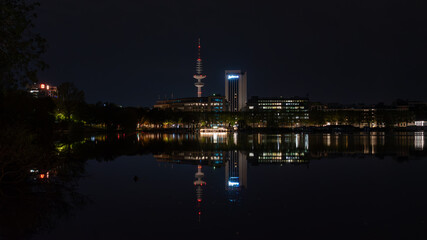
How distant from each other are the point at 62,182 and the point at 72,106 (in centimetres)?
7617

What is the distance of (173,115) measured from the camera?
17738cm

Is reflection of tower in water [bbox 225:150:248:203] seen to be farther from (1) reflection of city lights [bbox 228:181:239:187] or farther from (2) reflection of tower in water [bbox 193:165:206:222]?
(2) reflection of tower in water [bbox 193:165:206:222]

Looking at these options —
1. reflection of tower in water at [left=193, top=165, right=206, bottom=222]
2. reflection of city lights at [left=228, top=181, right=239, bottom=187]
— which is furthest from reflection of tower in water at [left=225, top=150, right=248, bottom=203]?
reflection of tower in water at [left=193, top=165, right=206, bottom=222]

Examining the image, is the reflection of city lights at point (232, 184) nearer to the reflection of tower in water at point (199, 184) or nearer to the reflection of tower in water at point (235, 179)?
the reflection of tower in water at point (235, 179)

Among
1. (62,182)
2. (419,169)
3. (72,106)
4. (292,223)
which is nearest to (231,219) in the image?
(292,223)

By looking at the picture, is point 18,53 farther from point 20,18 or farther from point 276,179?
point 276,179

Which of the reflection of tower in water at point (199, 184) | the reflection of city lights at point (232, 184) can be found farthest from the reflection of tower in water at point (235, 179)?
the reflection of tower in water at point (199, 184)

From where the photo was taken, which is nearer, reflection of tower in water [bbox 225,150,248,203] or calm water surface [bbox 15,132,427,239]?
calm water surface [bbox 15,132,427,239]

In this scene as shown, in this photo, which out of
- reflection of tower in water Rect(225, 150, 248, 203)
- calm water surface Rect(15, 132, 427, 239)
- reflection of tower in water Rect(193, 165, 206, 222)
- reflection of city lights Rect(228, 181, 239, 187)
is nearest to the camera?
calm water surface Rect(15, 132, 427, 239)

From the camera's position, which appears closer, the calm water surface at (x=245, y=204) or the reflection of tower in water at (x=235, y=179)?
the calm water surface at (x=245, y=204)

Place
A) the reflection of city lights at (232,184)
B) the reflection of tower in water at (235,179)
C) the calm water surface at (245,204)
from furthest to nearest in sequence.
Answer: the reflection of city lights at (232,184), the reflection of tower in water at (235,179), the calm water surface at (245,204)

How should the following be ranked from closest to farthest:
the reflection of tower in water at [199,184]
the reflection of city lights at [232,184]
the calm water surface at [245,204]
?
the calm water surface at [245,204] < the reflection of tower in water at [199,184] < the reflection of city lights at [232,184]

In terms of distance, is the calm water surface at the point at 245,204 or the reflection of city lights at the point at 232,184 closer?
the calm water surface at the point at 245,204

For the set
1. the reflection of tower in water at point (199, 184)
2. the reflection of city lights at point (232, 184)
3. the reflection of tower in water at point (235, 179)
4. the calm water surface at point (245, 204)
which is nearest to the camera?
the calm water surface at point (245, 204)
